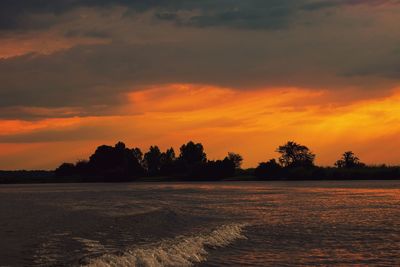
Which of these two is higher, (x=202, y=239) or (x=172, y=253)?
(x=202, y=239)

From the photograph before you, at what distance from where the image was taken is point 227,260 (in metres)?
25.4

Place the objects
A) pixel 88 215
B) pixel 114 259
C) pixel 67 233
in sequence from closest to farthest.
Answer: pixel 114 259 → pixel 67 233 → pixel 88 215

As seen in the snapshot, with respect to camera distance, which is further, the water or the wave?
the water

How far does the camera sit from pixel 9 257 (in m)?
25.2

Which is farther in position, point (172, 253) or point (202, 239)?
point (202, 239)

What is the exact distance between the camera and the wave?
920 inches

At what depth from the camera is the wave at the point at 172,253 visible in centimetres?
2338

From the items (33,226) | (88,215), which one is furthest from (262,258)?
(88,215)

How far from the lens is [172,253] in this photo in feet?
85.2

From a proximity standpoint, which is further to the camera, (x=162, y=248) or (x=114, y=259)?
(x=162, y=248)

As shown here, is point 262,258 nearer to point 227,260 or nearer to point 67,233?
point 227,260

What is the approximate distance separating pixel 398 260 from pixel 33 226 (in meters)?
25.3

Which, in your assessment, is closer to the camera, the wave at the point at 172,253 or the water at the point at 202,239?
the wave at the point at 172,253

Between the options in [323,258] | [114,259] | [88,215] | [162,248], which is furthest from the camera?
[88,215]
